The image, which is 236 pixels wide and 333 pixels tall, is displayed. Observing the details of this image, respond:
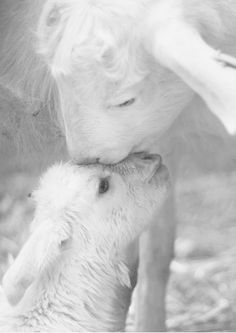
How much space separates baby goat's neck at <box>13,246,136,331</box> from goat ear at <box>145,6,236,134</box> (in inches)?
27.9

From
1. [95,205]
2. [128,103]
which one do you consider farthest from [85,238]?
[128,103]

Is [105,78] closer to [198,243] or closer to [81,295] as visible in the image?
[81,295]

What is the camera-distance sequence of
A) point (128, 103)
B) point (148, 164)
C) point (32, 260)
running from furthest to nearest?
point (148, 164)
point (128, 103)
point (32, 260)

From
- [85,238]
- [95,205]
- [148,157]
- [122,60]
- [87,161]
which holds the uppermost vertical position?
[122,60]

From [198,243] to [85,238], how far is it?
7.27 ft

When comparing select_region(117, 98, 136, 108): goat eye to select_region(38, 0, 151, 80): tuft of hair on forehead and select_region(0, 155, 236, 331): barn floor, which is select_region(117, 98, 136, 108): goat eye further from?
select_region(0, 155, 236, 331): barn floor

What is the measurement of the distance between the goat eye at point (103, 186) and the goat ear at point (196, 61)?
1.47ft

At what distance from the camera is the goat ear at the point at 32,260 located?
11.4 feet

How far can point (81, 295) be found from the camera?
369 cm

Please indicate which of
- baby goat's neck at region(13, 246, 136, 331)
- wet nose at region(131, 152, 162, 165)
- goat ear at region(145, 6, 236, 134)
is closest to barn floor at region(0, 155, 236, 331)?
baby goat's neck at region(13, 246, 136, 331)

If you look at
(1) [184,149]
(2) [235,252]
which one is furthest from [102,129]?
(2) [235,252]

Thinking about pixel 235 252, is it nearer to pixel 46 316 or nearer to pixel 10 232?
pixel 10 232

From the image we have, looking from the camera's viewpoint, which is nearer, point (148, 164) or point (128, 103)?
point (128, 103)

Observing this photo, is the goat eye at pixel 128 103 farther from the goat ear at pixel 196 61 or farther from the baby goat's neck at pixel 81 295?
the baby goat's neck at pixel 81 295
